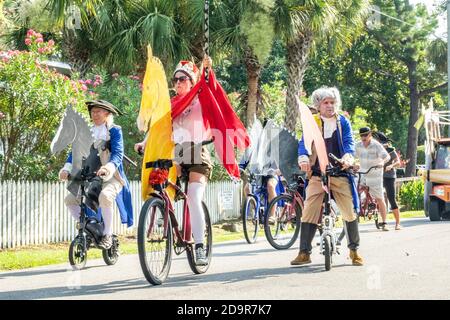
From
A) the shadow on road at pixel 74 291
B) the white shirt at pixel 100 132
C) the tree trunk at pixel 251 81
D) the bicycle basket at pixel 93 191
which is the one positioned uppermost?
the tree trunk at pixel 251 81

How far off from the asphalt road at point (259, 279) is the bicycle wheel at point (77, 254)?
9cm

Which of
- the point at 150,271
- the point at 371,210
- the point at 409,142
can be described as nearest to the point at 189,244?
the point at 150,271

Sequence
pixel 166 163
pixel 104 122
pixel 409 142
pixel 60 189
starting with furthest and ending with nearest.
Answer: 1. pixel 409 142
2. pixel 60 189
3. pixel 104 122
4. pixel 166 163

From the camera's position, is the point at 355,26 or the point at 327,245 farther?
the point at 355,26

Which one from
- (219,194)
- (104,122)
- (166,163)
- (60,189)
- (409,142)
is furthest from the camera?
(409,142)

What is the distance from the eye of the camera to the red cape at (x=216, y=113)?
8500 mm

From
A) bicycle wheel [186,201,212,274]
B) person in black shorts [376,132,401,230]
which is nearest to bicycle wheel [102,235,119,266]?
bicycle wheel [186,201,212,274]

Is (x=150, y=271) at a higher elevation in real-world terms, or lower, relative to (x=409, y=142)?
lower

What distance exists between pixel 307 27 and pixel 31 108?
9.53 m

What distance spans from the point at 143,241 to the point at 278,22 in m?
14.3

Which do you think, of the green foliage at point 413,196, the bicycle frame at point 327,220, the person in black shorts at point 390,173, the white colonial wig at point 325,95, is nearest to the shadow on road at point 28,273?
the bicycle frame at point 327,220

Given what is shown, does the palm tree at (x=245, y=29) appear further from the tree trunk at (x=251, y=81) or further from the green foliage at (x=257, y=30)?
the tree trunk at (x=251, y=81)

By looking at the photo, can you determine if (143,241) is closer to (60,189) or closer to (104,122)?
(104,122)
